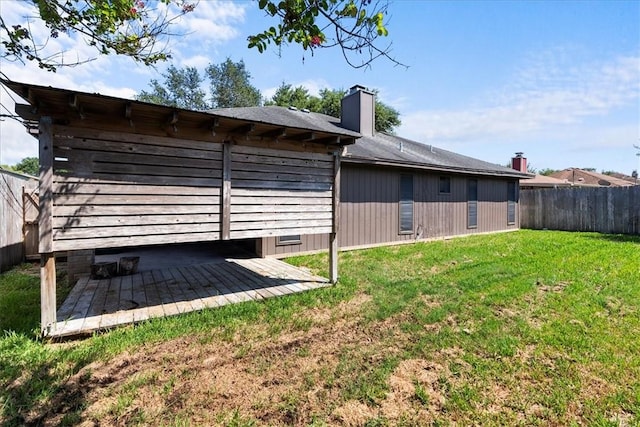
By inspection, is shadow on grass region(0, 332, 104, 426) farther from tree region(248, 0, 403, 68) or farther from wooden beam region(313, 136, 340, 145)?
wooden beam region(313, 136, 340, 145)

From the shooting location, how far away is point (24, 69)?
3.67 m

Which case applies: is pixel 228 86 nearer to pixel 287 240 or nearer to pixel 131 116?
pixel 287 240

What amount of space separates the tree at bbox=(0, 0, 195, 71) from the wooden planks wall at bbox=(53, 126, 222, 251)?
41.2 inches

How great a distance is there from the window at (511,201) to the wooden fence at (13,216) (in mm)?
15425

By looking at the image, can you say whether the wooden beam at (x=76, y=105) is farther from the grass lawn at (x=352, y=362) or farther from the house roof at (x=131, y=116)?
the grass lawn at (x=352, y=362)

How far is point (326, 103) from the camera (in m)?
25.8

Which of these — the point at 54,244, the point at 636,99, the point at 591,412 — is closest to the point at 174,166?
the point at 54,244

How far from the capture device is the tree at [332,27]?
5.66 feet

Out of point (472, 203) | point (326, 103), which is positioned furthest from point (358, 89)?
point (326, 103)

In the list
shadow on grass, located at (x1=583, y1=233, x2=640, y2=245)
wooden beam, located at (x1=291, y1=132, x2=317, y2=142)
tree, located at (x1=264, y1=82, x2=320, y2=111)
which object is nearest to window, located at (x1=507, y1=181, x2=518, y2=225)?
shadow on grass, located at (x1=583, y1=233, x2=640, y2=245)

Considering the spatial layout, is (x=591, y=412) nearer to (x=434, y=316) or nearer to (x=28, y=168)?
(x=434, y=316)

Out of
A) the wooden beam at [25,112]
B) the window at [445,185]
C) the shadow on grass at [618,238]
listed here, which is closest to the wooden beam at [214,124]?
the wooden beam at [25,112]

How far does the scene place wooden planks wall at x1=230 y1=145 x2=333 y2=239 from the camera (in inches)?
163

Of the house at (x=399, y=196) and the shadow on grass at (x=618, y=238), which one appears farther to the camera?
the shadow on grass at (x=618, y=238)
